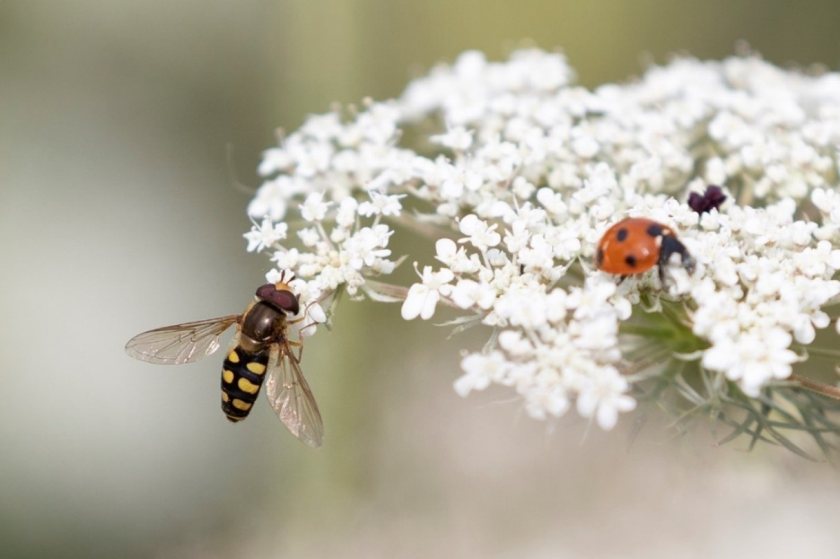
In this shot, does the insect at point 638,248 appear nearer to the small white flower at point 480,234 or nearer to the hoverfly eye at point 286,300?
the small white flower at point 480,234

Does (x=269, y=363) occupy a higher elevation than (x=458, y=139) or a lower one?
lower

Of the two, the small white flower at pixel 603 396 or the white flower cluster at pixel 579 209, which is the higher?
the white flower cluster at pixel 579 209

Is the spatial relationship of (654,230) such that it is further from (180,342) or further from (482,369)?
(180,342)

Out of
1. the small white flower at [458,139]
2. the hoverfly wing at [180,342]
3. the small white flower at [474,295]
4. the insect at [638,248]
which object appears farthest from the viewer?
the small white flower at [458,139]

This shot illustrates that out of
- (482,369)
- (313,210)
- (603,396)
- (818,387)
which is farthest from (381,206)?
(818,387)

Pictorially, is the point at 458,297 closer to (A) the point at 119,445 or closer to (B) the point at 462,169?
(B) the point at 462,169

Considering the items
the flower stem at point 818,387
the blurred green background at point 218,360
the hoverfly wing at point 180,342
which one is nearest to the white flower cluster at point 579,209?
the flower stem at point 818,387

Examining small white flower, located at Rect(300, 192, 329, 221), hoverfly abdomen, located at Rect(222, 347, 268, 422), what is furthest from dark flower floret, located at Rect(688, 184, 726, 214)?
hoverfly abdomen, located at Rect(222, 347, 268, 422)
